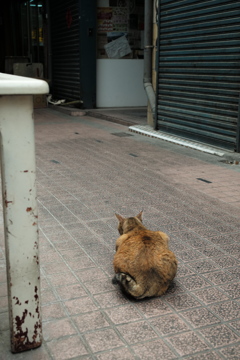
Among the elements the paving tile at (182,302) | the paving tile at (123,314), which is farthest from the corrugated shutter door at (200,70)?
the paving tile at (123,314)

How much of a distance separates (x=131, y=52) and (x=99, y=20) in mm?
1580

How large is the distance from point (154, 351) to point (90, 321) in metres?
0.51

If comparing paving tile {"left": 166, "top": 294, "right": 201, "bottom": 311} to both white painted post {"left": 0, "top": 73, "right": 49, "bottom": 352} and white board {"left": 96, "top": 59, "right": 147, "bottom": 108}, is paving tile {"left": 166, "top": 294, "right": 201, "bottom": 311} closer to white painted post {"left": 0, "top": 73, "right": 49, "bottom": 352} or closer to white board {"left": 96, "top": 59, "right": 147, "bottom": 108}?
white painted post {"left": 0, "top": 73, "right": 49, "bottom": 352}

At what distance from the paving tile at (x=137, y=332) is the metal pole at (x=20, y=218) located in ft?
1.79

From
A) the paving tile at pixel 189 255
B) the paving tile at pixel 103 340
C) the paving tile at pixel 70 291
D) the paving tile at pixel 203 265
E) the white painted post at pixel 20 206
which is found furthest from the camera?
the paving tile at pixel 189 255

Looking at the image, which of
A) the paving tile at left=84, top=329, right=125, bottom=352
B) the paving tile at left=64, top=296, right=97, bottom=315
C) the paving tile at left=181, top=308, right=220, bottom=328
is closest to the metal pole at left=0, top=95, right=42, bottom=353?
the paving tile at left=84, top=329, right=125, bottom=352

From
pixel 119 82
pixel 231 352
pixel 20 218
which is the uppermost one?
pixel 119 82

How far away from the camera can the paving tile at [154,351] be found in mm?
2521

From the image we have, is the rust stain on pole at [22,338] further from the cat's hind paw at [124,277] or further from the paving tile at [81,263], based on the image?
the paving tile at [81,263]

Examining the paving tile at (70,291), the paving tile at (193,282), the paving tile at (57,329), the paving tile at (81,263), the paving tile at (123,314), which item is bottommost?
the paving tile at (57,329)

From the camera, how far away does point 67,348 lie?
2.59m

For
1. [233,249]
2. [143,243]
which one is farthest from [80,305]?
[233,249]

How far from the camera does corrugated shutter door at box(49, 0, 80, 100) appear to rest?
14914mm

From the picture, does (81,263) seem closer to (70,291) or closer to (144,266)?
(70,291)
